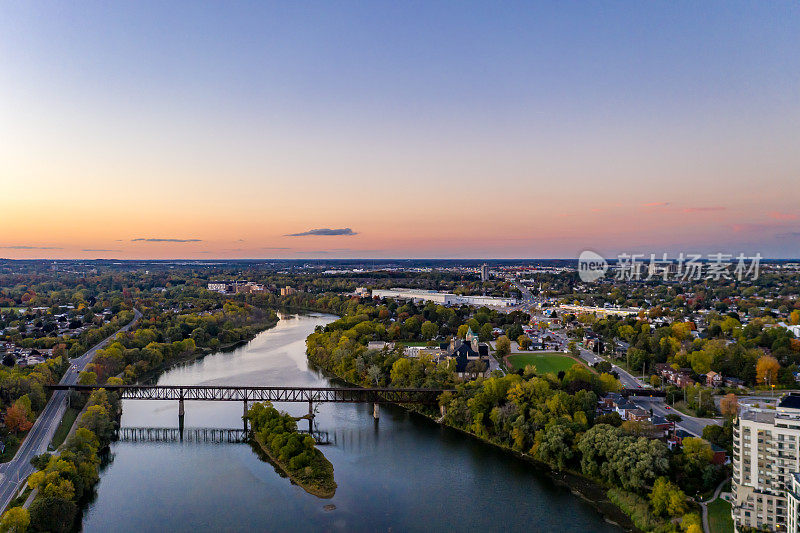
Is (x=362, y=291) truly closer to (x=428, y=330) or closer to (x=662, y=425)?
(x=428, y=330)

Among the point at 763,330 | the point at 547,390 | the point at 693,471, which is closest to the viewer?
the point at 693,471

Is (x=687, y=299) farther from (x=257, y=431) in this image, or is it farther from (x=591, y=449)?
(x=257, y=431)

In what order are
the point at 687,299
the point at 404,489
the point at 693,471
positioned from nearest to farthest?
the point at 693,471
the point at 404,489
the point at 687,299

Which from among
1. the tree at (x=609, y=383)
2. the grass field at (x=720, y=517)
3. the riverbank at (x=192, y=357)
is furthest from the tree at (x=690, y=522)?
the riverbank at (x=192, y=357)

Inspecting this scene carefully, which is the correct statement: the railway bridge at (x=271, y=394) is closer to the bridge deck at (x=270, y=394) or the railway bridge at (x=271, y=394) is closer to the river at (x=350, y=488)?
the bridge deck at (x=270, y=394)

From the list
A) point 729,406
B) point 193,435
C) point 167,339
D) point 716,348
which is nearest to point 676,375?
point 716,348

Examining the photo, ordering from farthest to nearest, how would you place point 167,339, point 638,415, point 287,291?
Result: point 287,291 < point 167,339 < point 638,415

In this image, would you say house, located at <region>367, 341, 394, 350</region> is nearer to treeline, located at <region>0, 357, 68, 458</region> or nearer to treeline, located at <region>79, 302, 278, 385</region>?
treeline, located at <region>79, 302, 278, 385</region>

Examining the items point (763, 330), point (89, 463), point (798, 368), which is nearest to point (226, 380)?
point (89, 463)
